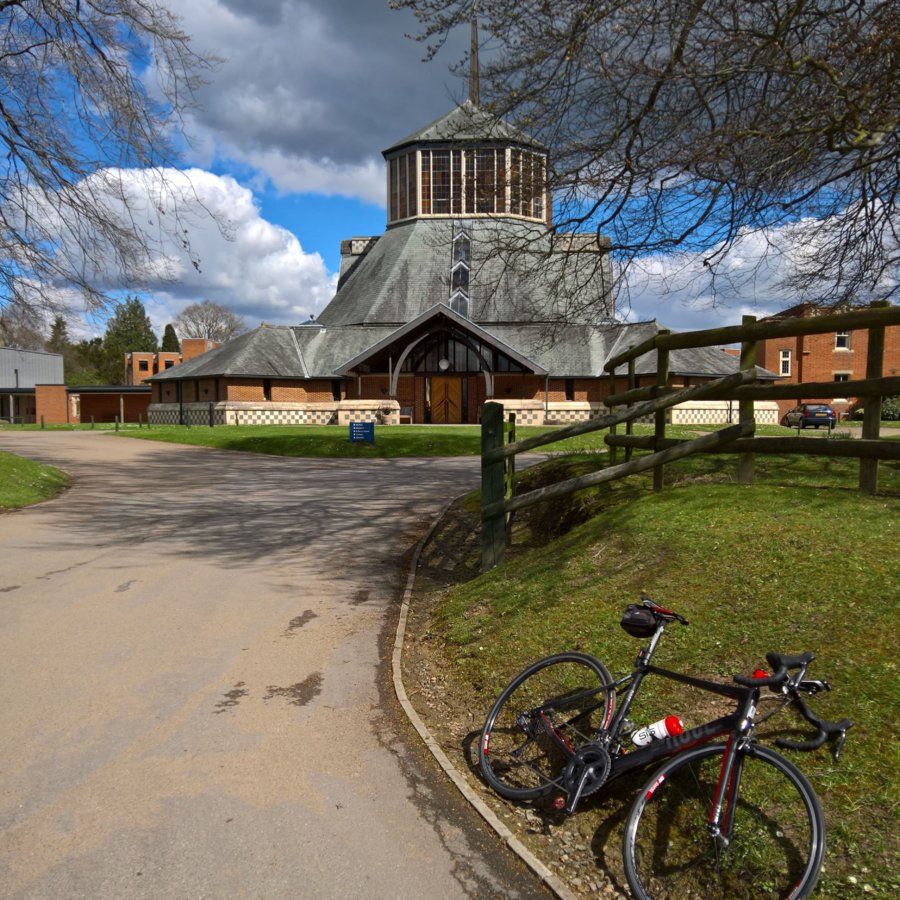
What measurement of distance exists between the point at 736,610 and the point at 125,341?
380ft

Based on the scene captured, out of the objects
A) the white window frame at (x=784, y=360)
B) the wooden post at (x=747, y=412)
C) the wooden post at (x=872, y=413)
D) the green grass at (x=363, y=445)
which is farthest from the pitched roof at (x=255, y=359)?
the wooden post at (x=872, y=413)

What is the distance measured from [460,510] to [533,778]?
8.30 meters

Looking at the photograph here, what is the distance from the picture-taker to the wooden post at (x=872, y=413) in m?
5.83

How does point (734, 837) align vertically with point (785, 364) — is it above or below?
below

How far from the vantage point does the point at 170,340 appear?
107562 millimetres

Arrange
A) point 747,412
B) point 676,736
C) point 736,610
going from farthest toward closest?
point 747,412 < point 736,610 < point 676,736

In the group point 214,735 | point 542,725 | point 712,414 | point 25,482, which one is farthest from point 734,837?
point 712,414

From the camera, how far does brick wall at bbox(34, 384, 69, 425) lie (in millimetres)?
69125

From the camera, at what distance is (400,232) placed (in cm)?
5966

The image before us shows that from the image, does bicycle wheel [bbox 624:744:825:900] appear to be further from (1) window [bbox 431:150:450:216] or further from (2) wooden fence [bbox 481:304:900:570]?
(1) window [bbox 431:150:450:216]

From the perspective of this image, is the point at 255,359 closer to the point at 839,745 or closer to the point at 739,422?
the point at 739,422

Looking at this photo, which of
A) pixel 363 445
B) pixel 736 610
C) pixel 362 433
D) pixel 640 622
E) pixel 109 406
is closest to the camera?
pixel 640 622

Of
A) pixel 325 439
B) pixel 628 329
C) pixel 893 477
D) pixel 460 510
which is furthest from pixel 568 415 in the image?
pixel 893 477

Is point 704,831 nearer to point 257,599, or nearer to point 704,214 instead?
point 257,599
